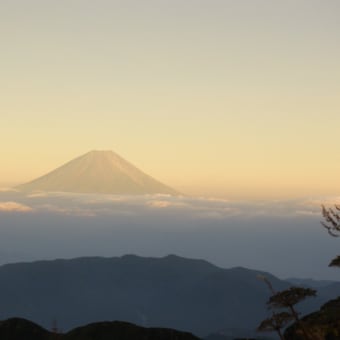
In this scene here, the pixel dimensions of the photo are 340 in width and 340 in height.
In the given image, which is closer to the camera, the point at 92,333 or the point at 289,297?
the point at 289,297

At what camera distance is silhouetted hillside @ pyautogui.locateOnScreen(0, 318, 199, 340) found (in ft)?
411

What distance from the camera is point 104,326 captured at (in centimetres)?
13450

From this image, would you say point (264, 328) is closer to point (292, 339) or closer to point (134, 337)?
point (292, 339)

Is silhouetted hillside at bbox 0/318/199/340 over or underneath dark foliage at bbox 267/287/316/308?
underneath

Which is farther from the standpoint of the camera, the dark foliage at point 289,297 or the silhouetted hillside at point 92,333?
the silhouetted hillside at point 92,333

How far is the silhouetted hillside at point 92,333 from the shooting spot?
125312 mm

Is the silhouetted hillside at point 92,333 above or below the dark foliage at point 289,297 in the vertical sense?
below

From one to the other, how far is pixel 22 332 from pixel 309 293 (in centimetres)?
9431

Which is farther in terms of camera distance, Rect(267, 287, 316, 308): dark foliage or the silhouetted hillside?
the silhouetted hillside

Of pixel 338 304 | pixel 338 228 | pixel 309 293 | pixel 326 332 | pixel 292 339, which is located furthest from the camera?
pixel 338 304

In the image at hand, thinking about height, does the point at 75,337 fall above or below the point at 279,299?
below

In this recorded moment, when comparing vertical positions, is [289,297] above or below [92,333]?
above

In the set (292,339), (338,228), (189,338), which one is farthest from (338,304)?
(338,228)

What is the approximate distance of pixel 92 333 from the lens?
128 m
